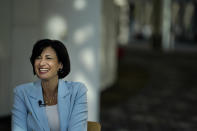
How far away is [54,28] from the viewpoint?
4824 mm

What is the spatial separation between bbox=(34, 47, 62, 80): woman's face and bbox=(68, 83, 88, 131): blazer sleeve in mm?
161

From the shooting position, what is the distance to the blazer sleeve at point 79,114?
5.59ft

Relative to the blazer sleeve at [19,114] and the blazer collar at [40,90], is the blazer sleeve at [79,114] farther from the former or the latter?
the blazer sleeve at [19,114]

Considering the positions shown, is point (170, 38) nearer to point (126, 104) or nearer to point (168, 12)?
point (168, 12)

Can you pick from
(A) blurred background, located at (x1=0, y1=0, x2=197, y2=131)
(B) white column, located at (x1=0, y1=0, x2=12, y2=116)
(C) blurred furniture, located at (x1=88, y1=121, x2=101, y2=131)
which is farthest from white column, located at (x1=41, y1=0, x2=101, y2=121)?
(C) blurred furniture, located at (x1=88, y1=121, x2=101, y2=131)

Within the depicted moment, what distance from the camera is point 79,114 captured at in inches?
67.7

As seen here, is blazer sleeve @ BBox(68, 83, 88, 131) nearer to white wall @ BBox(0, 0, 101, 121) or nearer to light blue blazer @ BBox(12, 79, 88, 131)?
light blue blazer @ BBox(12, 79, 88, 131)

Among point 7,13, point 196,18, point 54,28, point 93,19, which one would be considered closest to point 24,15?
point 7,13

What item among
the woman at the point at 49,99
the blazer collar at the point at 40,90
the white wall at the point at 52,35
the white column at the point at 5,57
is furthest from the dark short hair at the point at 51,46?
the white column at the point at 5,57

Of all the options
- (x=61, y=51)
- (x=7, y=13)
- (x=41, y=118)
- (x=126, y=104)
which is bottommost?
(x=126, y=104)

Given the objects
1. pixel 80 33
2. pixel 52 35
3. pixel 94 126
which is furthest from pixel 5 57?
pixel 94 126

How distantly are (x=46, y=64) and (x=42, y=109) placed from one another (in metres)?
0.20

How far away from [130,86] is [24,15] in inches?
148

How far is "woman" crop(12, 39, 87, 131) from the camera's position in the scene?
5.53 feet
